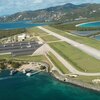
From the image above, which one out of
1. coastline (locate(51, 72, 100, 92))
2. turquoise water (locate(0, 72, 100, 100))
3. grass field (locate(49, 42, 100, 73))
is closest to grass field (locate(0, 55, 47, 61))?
grass field (locate(49, 42, 100, 73))

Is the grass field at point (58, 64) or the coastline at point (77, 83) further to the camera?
the grass field at point (58, 64)

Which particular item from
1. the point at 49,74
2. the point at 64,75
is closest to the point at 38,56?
the point at 49,74

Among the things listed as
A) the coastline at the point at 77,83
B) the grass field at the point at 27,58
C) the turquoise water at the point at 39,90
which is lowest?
the turquoise water at the point at 39,90

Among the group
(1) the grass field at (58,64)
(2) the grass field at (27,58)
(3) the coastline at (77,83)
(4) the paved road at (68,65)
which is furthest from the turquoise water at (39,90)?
(2) the grass field at (27,58)

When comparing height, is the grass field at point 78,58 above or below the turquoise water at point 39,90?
above

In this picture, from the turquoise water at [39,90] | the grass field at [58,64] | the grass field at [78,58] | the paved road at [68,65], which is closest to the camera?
the turquoise water at [39,90]

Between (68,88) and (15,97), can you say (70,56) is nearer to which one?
(68,88)

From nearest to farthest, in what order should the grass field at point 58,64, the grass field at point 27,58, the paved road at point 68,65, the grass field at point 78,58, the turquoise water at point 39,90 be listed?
the turquoise water at point 39,90 < the paved road at point 68,65 < the grass field at point 78,58 < the grass field at point 58,64 < the grass field at point 27,58

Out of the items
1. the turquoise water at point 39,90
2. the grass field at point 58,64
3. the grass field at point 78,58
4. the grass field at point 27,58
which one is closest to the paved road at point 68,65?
the grass field at point 58,64

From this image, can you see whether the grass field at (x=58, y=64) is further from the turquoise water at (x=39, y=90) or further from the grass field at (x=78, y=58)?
the turquoise water at (x=39, y=90)
